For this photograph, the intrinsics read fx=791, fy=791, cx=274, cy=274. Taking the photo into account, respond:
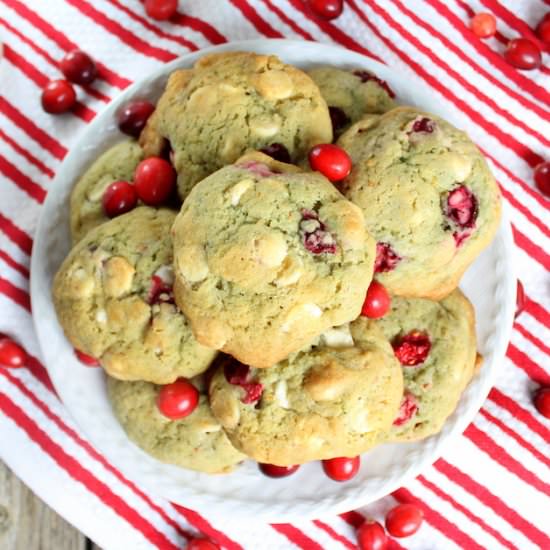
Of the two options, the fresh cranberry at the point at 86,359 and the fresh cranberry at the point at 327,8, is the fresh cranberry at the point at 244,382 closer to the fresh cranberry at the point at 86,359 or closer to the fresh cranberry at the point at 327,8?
the fresh cranberry at the point at 86,359

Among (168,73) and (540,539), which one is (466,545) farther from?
(168,73)

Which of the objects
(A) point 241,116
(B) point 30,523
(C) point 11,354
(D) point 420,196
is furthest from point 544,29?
(B) point 30,523

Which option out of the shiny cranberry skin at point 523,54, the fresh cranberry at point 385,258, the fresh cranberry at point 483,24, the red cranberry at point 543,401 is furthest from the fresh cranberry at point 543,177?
the fresh cranberry at point 385,258

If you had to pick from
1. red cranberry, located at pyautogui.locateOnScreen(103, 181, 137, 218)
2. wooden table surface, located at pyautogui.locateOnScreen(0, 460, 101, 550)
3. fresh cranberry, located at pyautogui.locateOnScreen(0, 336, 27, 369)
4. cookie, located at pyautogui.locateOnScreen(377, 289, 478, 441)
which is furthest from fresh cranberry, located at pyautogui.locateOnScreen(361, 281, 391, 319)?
wooden table surface, located at pyautogui.locateOnScreen(0, 460, 101, 550)

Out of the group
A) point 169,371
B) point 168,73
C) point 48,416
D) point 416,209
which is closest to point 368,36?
point 168,73

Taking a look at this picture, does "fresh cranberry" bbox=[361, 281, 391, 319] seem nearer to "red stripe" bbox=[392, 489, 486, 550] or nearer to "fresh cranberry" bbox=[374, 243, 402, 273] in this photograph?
"fresh cranberry" bbox=[374, 243, 402, 273]

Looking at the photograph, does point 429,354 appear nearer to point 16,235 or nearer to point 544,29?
point 544,29
